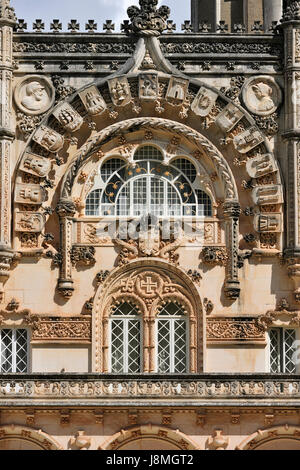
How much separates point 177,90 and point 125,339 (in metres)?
7.43

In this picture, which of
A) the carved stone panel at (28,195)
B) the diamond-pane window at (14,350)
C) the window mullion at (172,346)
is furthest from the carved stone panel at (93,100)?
the diamond-pane window at (14,350)

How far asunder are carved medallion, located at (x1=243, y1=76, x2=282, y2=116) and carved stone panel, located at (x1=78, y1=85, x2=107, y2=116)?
424cm

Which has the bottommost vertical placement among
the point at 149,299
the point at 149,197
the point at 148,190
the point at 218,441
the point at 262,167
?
the point at 218,441

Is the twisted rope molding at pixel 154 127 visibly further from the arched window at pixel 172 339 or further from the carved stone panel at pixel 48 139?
the arched window at pixel 172 339

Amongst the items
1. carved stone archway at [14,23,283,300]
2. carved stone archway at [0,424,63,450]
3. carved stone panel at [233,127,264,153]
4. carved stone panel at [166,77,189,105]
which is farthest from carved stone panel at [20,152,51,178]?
carved stone archway at [0,424,63,450]

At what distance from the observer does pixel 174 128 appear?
161 ft

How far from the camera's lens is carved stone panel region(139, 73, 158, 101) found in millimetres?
49188

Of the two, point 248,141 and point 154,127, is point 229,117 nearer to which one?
point 248,141

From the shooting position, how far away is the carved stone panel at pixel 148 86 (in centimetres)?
4919

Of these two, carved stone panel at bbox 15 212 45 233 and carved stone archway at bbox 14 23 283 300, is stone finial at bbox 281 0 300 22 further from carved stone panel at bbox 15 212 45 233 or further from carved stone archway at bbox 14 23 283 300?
A: carved stone panel at bbox 15 212 45 233

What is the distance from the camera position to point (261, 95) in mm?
49562

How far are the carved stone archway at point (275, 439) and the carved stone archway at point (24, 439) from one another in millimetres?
5091

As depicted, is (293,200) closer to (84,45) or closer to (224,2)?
(84,45)

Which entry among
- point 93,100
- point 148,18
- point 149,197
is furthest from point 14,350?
point 148,18
